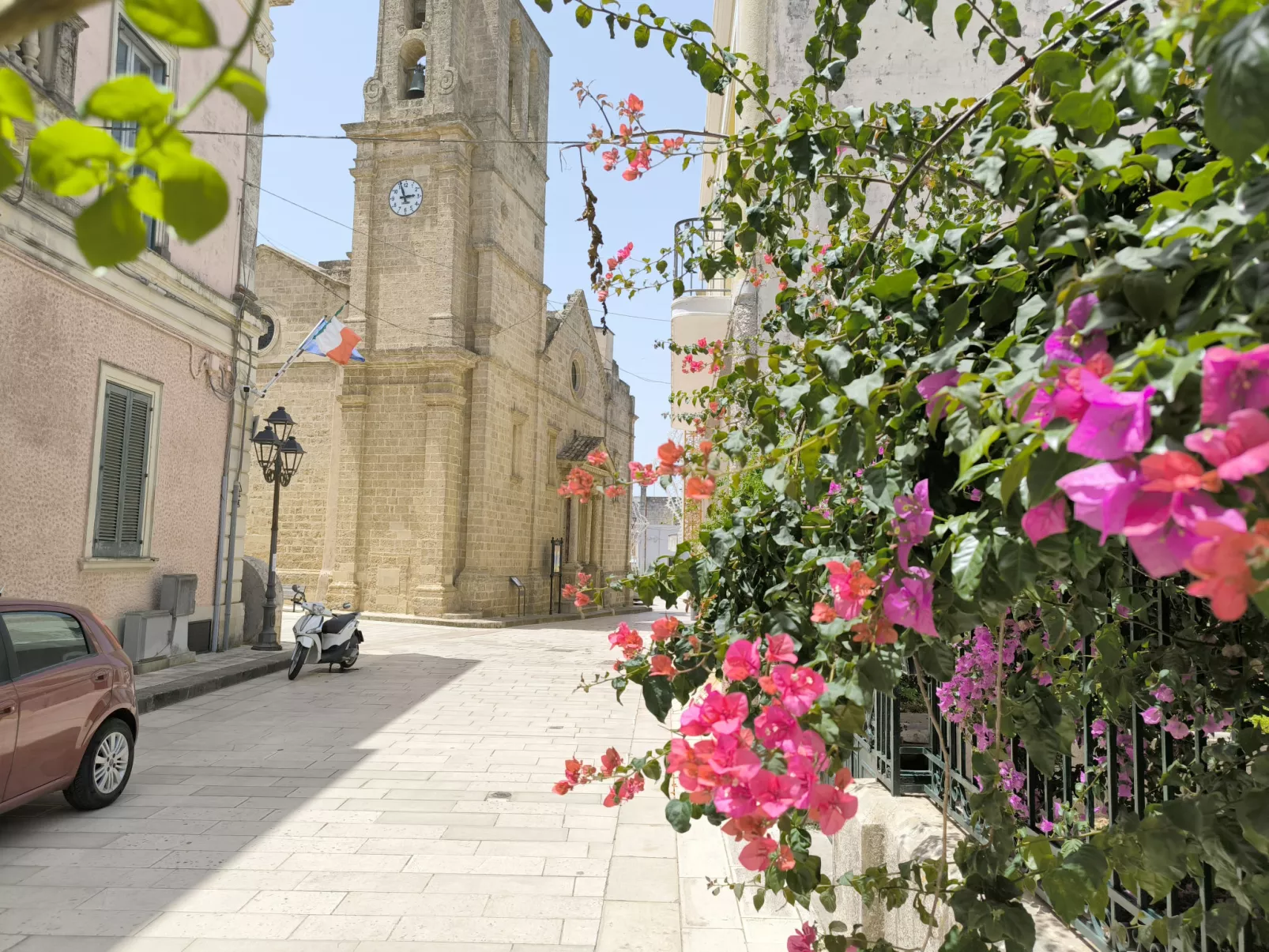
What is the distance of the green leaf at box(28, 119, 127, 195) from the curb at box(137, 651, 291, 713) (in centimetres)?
768

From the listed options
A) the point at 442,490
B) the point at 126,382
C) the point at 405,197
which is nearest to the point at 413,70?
the point at 405,197

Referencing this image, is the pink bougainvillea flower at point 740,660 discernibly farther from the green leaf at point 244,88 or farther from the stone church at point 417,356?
the stone church at point 417,356

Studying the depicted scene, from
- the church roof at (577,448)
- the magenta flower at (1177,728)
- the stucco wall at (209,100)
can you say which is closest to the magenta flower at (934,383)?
the magenta flower at (1177,728)

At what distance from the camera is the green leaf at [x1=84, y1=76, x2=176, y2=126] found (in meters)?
0.49

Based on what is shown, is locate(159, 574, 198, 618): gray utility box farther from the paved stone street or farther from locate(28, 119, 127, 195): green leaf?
locate(28, 119, 127, 195): green leaf

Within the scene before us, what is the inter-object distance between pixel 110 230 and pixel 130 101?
8 cm

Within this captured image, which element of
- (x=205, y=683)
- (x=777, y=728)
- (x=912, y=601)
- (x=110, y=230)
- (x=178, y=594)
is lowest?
(x=205, y=683)

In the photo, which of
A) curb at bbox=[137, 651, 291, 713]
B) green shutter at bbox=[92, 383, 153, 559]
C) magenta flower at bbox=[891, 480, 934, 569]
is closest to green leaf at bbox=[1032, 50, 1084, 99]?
magenta flower at bbox=[891, 480, 934, 569]

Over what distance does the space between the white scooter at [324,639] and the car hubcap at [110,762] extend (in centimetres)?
537

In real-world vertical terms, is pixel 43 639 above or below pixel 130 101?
below

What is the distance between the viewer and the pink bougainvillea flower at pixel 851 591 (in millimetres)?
1205

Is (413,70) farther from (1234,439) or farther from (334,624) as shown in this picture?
(1234,439)

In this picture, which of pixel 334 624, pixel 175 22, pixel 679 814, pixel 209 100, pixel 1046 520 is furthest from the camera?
pixel 334 624

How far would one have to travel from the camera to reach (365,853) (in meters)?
4.57
